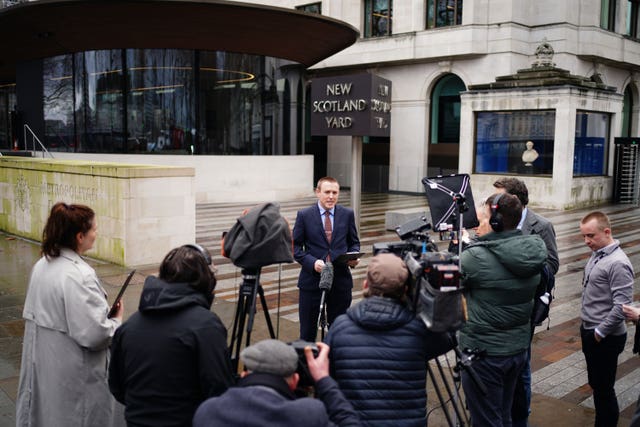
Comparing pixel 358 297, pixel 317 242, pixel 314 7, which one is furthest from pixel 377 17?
pixel 317 242

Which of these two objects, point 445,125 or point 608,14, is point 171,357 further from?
point 608,14

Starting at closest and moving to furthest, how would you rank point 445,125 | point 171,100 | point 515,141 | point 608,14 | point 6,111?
point 515,141
point 171,100
point 608,14
point 445,125
point 6,111

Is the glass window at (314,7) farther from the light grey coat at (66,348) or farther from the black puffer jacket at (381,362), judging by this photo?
the black puffer jacket at (381,362)

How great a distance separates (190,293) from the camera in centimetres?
313

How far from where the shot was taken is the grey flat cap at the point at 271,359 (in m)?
2.61

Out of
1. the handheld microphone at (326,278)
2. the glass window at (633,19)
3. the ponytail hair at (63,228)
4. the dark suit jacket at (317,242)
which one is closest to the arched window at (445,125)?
the glass window at (633,19)

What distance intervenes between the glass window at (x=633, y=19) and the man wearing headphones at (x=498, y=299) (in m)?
31.9

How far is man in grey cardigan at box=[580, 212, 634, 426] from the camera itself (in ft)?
15.6

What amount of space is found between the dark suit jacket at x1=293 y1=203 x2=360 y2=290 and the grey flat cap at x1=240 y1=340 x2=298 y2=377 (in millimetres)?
3392

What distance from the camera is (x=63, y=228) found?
3779mm

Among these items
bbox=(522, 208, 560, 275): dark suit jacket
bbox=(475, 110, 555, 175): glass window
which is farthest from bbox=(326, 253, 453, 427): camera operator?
bbox=(475, 110, 555, 175): glass window

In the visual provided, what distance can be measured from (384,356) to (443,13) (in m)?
28.1

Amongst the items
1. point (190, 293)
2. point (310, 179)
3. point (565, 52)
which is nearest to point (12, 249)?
point (190, 293)

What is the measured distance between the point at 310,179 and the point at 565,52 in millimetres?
12466
